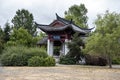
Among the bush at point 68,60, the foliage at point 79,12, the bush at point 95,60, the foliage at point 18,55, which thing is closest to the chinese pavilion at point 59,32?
the bush at point 68,60

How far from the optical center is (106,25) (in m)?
28.6

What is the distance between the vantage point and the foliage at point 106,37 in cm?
2744

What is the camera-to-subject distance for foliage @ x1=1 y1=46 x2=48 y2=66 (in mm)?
29375

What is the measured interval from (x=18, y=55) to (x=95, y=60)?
380 inches

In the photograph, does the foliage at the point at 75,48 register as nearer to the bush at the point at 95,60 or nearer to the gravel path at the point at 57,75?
the bush at the point at 95,60

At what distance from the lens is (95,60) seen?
1348 inches

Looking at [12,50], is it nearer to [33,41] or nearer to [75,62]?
[75,62]

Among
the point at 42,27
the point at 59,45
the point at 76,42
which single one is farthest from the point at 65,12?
the point at 76,42

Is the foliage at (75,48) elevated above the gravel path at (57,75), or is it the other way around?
the foliage at (75,48)

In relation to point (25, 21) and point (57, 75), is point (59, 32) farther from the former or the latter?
point (25, 21)

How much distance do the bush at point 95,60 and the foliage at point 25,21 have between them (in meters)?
36.9

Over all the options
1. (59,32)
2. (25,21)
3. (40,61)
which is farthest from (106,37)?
(25,21)

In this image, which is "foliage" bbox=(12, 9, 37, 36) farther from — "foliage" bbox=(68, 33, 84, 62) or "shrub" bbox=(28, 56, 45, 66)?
"shrub" bbox=(28, 56, 45, 66)

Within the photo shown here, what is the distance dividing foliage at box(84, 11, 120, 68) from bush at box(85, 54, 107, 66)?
499 centimetres
